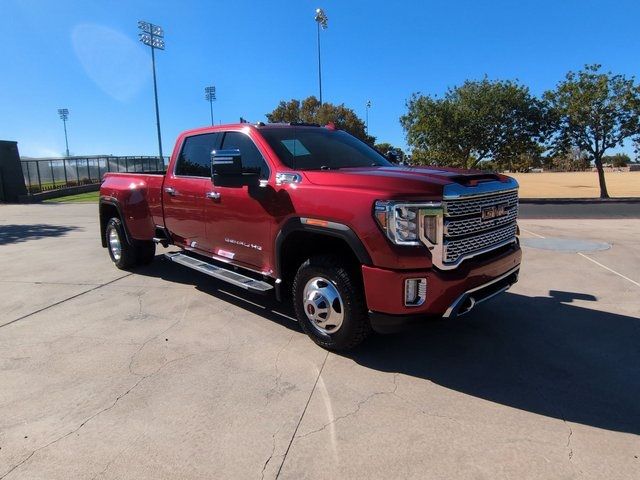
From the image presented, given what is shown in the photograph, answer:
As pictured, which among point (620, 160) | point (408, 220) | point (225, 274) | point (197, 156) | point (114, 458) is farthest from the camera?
point (620, 160)

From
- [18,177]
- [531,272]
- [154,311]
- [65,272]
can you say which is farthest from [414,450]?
[18,177]

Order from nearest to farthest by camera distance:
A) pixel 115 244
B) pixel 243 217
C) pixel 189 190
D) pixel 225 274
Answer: pixel 243 217, pixel 225 274, pixel 189 190, pixel 115 244

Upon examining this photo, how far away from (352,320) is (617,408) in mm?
1903

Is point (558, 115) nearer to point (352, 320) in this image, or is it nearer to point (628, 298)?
point (628, 298)

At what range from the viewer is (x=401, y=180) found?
11.3 feet

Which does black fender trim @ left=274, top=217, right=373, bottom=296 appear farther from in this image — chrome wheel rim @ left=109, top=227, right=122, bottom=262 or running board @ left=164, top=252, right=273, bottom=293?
chrome wheel rim @ left=109, top=227, right=122, bottom=262

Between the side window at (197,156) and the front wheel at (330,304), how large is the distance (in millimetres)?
2047

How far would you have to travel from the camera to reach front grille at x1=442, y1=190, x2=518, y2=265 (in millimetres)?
3400

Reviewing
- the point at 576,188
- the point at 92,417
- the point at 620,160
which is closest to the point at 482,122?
the point at 576,188

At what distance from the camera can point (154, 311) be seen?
207 inches

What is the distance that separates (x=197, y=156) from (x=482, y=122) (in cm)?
2435

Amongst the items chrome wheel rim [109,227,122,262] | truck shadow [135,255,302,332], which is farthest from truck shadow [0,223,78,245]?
truck shadow [135,255,302,332]

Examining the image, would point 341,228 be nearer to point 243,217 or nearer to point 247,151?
point 243,217

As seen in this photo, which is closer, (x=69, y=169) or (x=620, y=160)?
(x=69, y=169)
